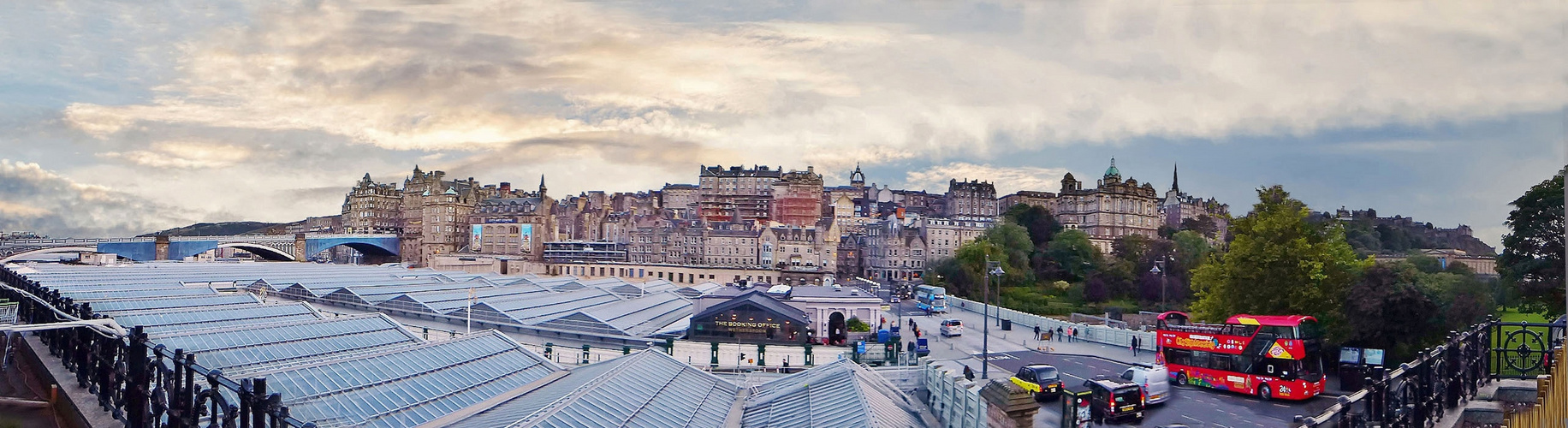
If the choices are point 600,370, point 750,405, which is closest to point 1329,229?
point 750,405

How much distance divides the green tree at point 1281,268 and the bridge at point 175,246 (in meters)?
78.9

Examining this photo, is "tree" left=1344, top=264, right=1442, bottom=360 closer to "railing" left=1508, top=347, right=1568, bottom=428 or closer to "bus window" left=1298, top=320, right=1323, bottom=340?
"bus window" left=1298, top=320, right=1323, bottom=340

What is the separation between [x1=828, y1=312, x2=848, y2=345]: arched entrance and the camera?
41.2 meters

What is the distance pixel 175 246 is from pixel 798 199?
74335 mm

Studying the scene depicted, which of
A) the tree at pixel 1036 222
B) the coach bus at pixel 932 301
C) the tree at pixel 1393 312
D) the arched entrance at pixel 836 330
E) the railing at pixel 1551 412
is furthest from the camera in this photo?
the tree at pixel 1036 222

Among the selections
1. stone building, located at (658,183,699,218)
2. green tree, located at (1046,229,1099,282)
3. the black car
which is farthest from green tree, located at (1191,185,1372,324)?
stone building, located at (658,183,699,218)

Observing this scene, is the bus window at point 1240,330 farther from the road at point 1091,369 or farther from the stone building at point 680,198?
the stone building at point 680,198

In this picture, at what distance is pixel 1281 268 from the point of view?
33.0 m

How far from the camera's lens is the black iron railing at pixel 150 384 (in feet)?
30.5

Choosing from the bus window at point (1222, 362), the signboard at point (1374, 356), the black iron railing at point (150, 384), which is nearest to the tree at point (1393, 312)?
the signboard at point (1374, 356)

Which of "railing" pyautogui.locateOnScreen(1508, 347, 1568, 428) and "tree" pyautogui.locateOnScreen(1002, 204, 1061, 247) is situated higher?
"tree" pyautogui.locateOnScreen(1002, 204, 1061, 247)

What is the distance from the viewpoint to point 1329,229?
3697 cm

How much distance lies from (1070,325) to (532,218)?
90.0m

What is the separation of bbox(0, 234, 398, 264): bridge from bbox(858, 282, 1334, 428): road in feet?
223
